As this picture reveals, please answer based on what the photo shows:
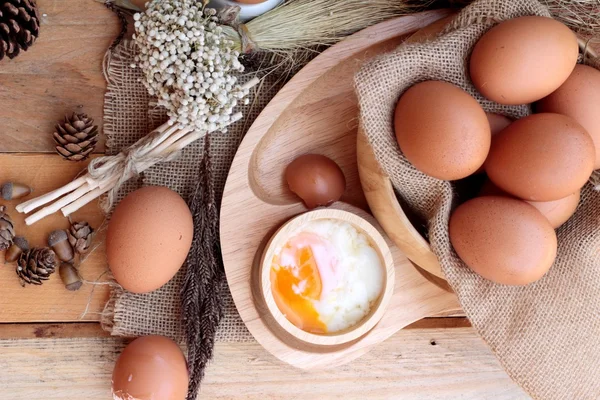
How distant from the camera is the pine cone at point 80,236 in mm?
1014

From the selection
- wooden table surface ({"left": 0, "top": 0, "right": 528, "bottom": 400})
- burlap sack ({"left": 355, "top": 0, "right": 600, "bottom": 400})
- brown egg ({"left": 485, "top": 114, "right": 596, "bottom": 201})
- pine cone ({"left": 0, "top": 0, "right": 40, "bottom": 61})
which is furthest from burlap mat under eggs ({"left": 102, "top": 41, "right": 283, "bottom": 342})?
brown egg ({"left": 485, "top": 114, "right": 596, "bottom": 201})

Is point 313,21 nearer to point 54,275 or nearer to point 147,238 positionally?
point 147,238

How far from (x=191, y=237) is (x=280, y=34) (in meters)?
0.37

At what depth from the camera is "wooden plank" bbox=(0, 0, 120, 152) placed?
40.0 inches

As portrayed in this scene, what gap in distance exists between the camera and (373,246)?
3.15 ft

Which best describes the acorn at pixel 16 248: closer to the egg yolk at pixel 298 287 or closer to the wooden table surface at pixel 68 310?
the wooden table surface at pixel 68 310

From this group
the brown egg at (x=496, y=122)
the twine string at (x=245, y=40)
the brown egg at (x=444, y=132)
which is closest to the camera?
the brown egg at (x=444, y=132)

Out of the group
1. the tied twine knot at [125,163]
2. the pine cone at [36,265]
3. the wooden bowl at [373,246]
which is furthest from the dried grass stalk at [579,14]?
the pine cone at [36,265]

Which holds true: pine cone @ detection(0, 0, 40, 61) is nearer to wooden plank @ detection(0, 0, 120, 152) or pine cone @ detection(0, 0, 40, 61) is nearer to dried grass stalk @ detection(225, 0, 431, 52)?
wooden plank @ detection(0, 0, 120, 152)

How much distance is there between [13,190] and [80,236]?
0.44 feet

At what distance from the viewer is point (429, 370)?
3.67ft

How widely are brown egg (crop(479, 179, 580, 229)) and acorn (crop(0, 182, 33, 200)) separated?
2.44 ft

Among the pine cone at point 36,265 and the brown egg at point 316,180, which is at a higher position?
the brown egg at point 316,180

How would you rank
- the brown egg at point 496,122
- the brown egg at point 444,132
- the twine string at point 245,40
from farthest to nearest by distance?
the twine string at point 245,40
the brown egg at point 496,122
the brown egg at point 444,132
